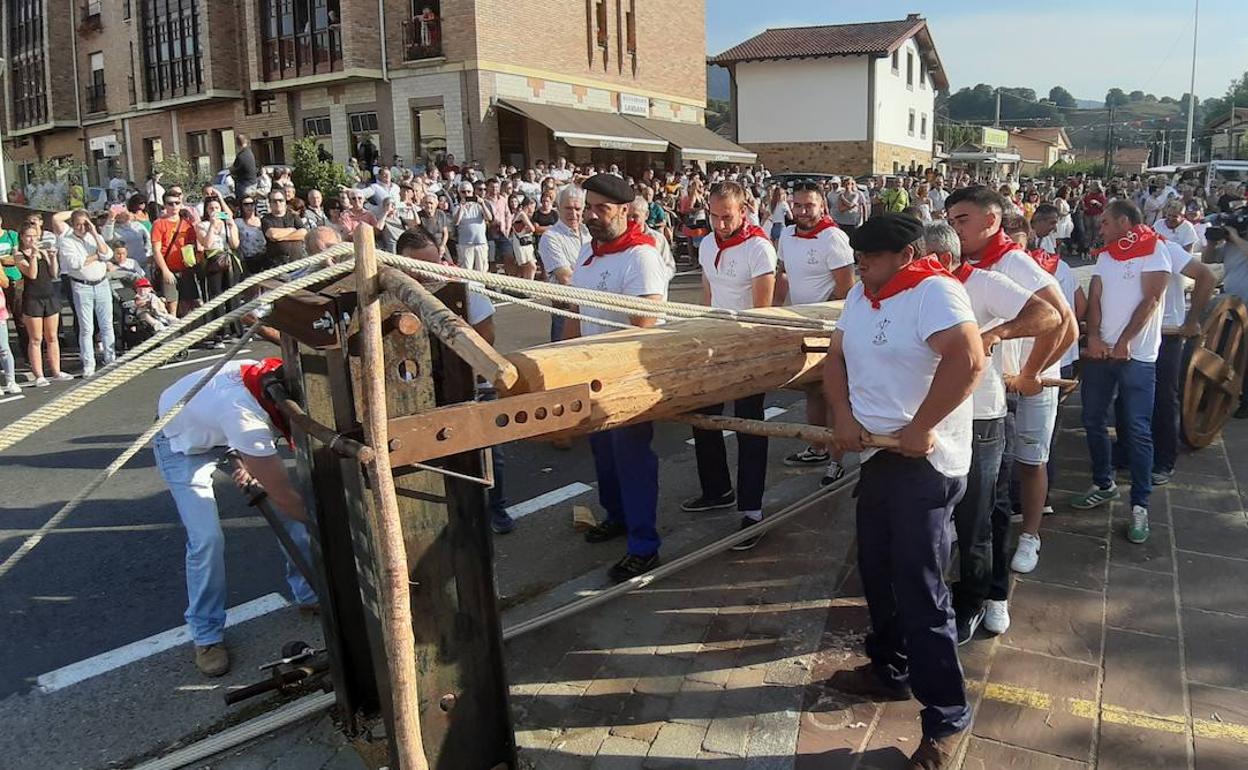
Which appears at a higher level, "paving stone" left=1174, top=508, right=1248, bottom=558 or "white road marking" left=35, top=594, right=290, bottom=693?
"paving stone" left=1174, top=508, right=1248, bottom=558

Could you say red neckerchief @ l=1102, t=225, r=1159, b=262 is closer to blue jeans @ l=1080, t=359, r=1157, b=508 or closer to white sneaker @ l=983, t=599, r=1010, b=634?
blue jeans @ l=1080, t=359, r=1157, b=508

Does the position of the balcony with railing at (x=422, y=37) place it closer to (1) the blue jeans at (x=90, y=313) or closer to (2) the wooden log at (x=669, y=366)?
(1) the blue jeans at (x=90, y=313)

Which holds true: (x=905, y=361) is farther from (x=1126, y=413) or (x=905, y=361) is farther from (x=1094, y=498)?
(x=1094, y=498)

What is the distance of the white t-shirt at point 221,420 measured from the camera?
132 inches

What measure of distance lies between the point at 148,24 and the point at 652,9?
57.1 feet

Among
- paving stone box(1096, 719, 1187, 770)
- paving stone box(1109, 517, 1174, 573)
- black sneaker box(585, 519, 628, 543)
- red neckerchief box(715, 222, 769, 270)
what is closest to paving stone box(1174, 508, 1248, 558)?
paving stone box(1109, 517, 1174, 573)

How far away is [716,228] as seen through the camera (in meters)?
5.08

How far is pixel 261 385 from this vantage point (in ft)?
10.7

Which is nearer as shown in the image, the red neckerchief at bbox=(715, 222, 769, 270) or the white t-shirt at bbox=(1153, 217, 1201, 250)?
the red neckerchief at bbox=(715, 222, 769, 270)

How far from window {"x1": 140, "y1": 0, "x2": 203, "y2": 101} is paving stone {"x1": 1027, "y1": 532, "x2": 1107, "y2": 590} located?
31.1 m

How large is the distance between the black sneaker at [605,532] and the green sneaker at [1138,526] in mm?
2633

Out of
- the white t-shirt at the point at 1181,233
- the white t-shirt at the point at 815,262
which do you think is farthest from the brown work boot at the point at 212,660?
the white t-shirt at the point at 1181,233

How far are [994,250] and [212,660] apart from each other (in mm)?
3668

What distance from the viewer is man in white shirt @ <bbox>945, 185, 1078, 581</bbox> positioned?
3.70 metres
